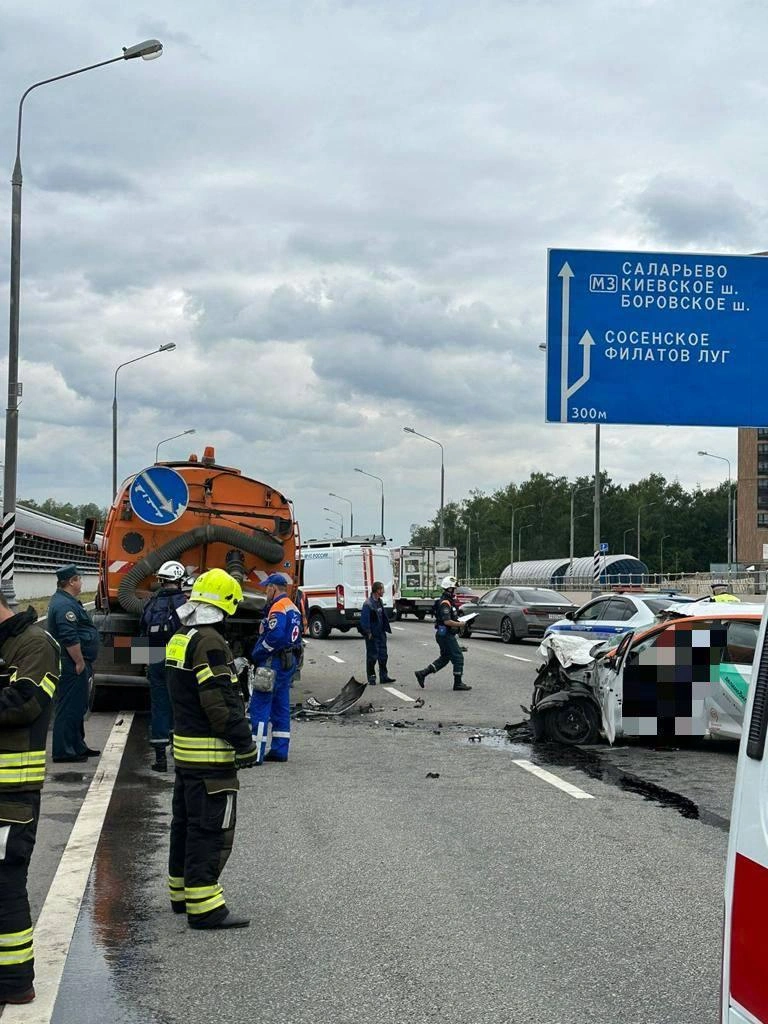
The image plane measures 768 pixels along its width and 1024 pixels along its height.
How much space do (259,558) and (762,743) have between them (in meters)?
13.0

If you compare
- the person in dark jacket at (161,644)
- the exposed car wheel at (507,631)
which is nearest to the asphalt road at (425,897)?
the person in dark jacket at (161,644)

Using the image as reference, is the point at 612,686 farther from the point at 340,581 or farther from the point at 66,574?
the point at 340,581

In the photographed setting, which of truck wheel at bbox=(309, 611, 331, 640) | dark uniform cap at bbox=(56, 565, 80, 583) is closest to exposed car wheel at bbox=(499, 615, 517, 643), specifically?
truck wheel at bbox=(309, 611, 331, 640)

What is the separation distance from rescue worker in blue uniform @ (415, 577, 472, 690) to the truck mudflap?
272cm

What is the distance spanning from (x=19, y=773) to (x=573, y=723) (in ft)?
28.1

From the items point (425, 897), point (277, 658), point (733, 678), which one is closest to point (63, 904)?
point (425, 897)

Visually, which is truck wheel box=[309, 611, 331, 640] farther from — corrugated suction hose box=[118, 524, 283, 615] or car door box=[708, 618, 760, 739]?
car door box=[708, 618, 760, 739]

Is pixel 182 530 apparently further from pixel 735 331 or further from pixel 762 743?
pixel 762 743

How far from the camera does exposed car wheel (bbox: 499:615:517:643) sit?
101ft

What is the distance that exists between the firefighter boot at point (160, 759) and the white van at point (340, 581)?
21.1 m

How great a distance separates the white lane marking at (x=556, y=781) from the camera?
9.62 m

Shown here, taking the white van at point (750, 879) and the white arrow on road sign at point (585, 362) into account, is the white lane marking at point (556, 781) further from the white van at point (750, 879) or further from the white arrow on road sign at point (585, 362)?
the white van at point (750, 879)

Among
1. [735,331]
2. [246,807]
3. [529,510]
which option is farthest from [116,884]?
[529,510]

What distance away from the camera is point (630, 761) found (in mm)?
11570
